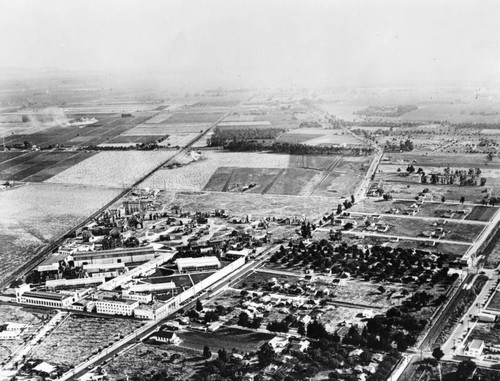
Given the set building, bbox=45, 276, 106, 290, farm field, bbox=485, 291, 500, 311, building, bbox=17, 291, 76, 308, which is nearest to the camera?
Result: farm field, bbox=485, 291, 500, 311

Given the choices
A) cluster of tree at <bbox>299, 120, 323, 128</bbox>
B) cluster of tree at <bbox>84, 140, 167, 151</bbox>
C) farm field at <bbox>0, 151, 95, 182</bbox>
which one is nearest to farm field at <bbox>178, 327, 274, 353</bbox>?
farm field at <bbox>0, 151, 95, 182</bbox>

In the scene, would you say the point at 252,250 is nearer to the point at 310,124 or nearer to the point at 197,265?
the point at 197,265

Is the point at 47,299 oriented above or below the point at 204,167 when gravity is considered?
below

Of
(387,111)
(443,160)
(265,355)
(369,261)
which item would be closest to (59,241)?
(369,261)

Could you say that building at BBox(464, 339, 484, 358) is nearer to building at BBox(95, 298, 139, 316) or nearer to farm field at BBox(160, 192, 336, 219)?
building at BBox(95, 298, 139, 316)

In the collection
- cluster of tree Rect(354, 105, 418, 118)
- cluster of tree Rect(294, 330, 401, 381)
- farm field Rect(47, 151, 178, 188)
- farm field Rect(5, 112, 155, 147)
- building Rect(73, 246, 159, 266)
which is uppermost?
cluster of tree Rect(354, 105, 418, 118)

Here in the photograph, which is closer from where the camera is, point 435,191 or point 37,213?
point 37,213

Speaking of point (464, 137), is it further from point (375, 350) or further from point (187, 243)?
point (375, 350)
